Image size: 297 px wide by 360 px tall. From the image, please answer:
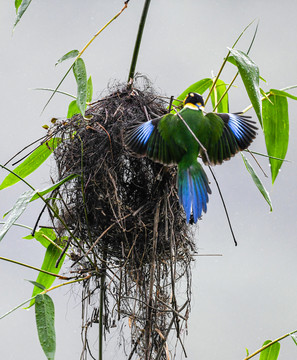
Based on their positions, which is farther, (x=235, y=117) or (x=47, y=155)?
(x=47, y=155)

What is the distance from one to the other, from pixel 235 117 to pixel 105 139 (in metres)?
0.33

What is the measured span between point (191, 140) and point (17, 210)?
45 centimetres

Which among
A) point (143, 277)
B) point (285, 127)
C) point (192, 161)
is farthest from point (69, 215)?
point (285, 127)

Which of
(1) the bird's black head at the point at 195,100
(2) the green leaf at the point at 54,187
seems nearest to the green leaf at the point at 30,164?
(2) the green leaf at the point at 54,187

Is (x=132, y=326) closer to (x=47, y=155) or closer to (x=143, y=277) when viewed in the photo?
(x=143, y=277)

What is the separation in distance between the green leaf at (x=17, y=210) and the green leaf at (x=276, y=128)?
0.71 metres

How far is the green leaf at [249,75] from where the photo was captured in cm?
136

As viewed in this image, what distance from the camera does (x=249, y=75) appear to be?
1.40 m

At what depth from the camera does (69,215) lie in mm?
1642

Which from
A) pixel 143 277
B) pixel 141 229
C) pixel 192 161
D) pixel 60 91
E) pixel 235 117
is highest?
pixel 60 91

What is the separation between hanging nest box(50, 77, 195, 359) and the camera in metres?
1.52

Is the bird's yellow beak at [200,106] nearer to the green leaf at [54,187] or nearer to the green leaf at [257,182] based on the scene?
the green leaf at [257,182]

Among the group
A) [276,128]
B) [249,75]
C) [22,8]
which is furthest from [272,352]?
[22,8]

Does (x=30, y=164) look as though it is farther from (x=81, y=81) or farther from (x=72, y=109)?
(x=81, y=81)
